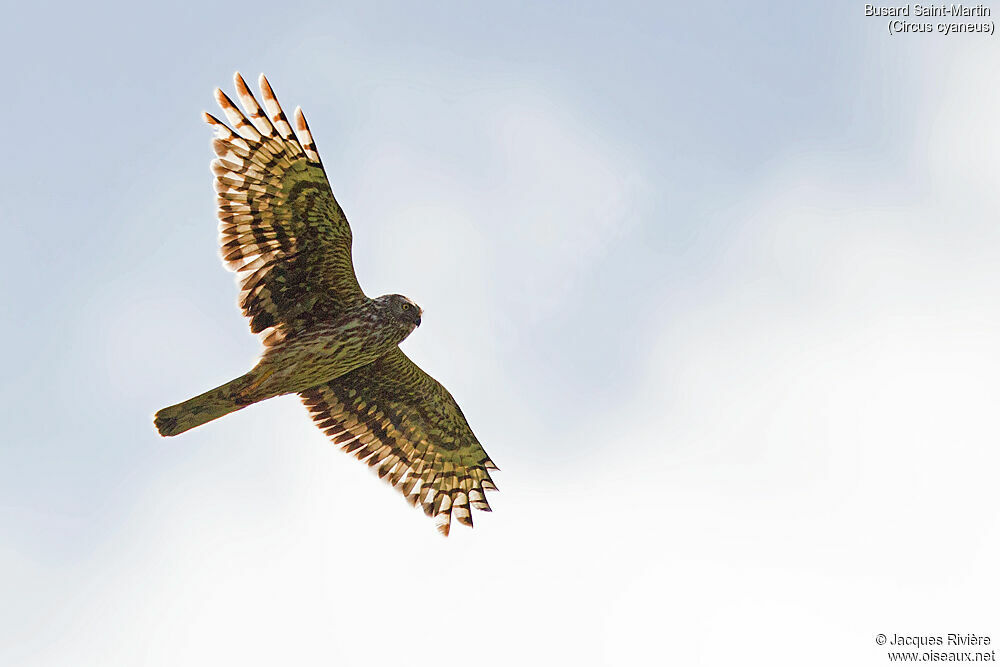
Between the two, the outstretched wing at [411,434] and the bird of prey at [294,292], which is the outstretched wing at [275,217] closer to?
the bird of prey at [294,292]

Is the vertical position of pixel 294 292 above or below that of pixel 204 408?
above

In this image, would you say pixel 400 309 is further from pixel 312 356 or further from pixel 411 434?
pixel 411 434

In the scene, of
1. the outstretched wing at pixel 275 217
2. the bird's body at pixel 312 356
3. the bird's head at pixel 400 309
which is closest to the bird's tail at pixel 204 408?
the bird's body at pixel 312 356

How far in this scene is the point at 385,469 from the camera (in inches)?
615

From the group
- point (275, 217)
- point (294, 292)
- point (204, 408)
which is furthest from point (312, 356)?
point (275, 217)

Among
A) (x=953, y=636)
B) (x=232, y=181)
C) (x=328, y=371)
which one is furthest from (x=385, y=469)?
(x=953, y=636)

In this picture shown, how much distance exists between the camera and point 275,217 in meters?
13.1

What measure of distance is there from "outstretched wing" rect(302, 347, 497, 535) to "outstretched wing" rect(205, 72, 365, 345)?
1.81 metres

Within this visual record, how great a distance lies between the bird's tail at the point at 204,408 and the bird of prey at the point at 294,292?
0.04 feet

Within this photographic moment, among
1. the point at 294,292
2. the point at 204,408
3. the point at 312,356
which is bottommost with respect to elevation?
the point at 204,408

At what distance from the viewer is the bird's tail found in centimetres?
→ 1291

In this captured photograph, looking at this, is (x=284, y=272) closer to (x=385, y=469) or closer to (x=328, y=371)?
(x=328, y=371)

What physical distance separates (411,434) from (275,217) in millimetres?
4017

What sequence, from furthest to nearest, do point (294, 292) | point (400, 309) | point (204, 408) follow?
1. point (400, 309)
2. point (294, 292)
3. point (204, 408)
